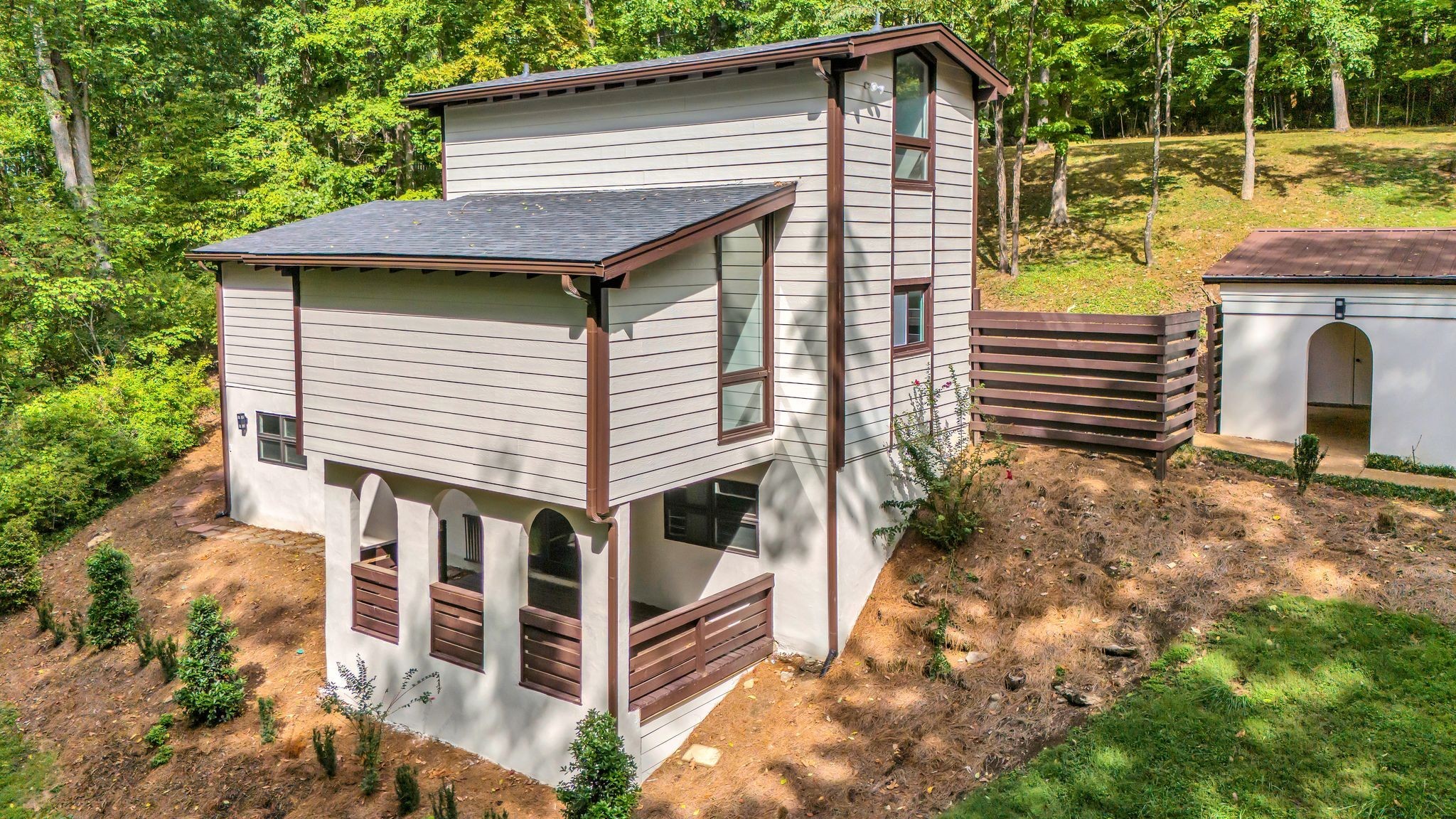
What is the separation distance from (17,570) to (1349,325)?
20.9m

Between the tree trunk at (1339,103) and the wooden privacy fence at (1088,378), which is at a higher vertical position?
the tree trunk at (1339,103)

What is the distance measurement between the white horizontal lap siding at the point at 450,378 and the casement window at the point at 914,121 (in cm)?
502

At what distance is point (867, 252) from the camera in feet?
36.5

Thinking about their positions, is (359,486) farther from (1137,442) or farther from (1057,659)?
(1137,442)

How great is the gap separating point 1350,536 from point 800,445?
6051 millimetres

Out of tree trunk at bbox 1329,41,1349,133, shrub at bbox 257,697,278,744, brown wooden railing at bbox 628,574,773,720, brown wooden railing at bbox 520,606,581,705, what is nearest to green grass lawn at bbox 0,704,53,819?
shrub at bbox 257,697,278,744

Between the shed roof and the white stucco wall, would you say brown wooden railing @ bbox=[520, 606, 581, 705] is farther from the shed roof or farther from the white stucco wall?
the white stucco wall

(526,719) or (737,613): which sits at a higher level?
(737,613)

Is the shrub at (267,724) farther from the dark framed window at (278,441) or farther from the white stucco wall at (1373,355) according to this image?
the white stucco wall at (1373,355)

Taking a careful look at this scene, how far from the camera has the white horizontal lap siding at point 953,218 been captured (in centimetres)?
1256

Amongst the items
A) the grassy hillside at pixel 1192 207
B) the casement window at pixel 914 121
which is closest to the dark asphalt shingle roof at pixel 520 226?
the casement window at pixel 914 121

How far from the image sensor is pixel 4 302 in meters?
20.9

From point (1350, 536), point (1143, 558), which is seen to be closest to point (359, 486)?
point (1143, 558)

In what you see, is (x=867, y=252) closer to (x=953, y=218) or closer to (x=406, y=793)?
(x=953, y=218)
